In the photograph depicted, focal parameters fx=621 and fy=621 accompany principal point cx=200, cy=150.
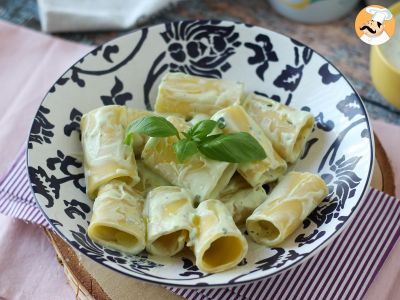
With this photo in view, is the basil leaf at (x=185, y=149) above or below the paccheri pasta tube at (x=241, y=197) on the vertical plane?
above

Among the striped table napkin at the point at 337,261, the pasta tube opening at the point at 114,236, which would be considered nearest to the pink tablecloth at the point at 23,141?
the striped table napkin at the point at 337,261

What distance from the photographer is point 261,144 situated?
141 cm

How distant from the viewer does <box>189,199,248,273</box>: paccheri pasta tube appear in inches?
48.8

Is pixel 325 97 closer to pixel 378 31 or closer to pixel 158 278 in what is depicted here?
pixel 378 31

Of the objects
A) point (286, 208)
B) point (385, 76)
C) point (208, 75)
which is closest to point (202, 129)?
point (286, 208)

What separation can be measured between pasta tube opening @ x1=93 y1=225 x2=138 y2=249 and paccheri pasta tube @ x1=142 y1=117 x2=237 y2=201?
160 millimetres

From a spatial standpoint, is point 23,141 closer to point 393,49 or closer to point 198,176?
point 198,176

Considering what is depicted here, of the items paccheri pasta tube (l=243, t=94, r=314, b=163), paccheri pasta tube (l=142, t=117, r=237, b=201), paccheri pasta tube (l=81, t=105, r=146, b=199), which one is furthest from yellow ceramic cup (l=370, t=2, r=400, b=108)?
paccheri pasta tube (l=81, t=105, r=146, b=199)

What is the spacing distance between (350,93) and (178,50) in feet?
1.56

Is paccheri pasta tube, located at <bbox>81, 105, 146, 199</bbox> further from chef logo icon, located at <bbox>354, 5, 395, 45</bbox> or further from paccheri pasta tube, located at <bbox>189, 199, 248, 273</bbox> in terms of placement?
chef logo icon, located at <bbox>354, 5, 395, 45</bbox>

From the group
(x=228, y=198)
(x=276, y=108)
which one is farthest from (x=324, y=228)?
(x=276, y=108)

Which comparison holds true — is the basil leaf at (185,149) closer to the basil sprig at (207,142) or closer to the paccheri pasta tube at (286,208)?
the basil sprig at (207,142)

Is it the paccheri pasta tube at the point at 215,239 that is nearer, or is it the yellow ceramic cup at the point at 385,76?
the paccheri pasta tube at the point at 215,239

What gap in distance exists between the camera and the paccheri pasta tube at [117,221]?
127cm
